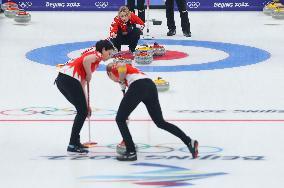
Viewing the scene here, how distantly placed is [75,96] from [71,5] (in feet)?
61.2

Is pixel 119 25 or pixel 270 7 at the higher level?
pixel 119 25

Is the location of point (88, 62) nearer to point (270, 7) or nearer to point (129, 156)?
point (129, 156)

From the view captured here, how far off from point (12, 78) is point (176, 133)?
7197 millimetres

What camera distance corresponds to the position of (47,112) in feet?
44.7

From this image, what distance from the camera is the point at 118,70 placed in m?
10.3

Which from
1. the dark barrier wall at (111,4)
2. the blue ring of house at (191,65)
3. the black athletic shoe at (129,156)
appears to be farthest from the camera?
the dark barrier wall at (111,4)

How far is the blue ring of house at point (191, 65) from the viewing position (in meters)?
18.3

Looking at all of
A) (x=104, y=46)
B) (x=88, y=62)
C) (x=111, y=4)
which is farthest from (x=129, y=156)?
(x=111, y=4)

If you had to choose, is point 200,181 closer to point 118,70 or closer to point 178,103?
point 118,70

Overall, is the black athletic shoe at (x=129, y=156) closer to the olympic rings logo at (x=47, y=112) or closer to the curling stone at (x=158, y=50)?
the olympic rings logo at (x=47, y=112)

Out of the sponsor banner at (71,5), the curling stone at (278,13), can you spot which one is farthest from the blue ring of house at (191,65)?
the sponsor banner at (71,5)

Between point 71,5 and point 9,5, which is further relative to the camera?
point 71,5

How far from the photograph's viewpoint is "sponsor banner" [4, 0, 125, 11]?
94.4 ft

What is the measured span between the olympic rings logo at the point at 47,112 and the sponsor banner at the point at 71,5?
1521 centimetres
